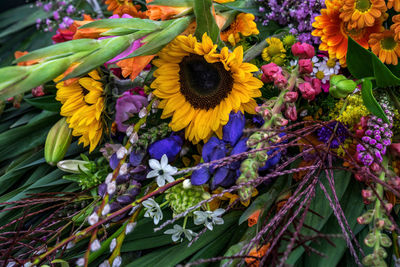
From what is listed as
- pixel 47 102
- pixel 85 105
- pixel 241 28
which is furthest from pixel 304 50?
pixel 47 102

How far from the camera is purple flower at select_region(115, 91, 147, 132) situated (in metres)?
0.58

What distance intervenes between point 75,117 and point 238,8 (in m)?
0.32

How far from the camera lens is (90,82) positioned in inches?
21.1

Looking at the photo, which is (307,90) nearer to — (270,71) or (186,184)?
(270,71)

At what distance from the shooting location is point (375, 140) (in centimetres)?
40

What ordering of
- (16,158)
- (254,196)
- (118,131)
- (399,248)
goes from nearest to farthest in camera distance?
(399,248) → (254,196) → (118,131) → (16,158)

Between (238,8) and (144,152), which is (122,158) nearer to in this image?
(144,152)

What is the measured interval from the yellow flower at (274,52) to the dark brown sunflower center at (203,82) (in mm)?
94

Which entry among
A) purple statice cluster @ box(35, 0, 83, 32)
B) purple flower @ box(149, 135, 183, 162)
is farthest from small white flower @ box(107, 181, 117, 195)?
purple statice cluster @ box(35, 0, 83, 32)

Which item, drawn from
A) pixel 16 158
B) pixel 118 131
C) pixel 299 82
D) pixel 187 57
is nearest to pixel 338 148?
pixel 299 82

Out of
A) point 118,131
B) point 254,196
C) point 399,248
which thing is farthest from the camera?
point 118,131

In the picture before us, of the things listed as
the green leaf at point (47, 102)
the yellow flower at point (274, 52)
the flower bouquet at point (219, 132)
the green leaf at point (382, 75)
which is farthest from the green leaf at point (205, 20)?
the green leaf at point (47, 102)

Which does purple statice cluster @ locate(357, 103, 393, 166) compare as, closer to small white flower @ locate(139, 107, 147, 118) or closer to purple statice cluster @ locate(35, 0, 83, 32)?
small white flower @ locate(139, 107, 147, 118)

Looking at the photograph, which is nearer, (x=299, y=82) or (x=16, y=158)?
(x=299, y=82)
